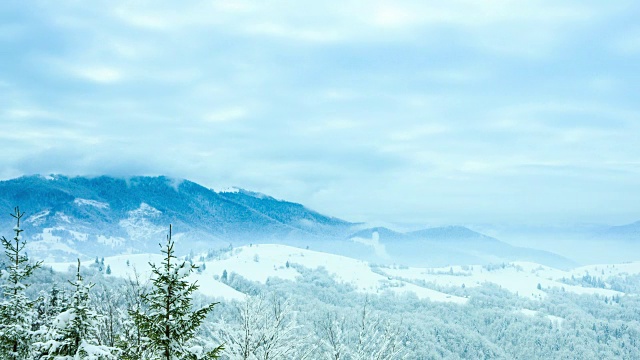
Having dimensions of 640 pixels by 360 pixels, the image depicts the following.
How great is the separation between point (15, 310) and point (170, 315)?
925 centimetres

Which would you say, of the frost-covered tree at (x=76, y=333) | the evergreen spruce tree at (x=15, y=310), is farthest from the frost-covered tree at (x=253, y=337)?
the evergreen spruce tree at (x=15, y=310)

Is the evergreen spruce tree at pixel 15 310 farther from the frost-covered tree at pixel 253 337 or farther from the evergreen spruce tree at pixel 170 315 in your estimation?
the evergreen spruce tree at pixel 170 315

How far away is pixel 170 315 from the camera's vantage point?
11.5 m

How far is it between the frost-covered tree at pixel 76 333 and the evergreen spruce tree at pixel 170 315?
1405mm

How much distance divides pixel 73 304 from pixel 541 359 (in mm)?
215475

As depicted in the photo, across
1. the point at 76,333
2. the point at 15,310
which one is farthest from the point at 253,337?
the point at 15,310

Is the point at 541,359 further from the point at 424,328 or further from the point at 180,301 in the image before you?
the point at 180,301

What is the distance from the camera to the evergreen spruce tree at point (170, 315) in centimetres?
1115

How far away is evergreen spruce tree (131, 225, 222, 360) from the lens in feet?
36.6

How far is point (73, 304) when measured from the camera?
12.1 meters

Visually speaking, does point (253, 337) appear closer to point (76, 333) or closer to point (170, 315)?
point (170, 315)

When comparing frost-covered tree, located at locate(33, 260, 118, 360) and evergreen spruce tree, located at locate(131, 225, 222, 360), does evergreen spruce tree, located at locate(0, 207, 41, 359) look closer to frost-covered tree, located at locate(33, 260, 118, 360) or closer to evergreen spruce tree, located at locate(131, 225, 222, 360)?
frost-covered tree, located at locate(33, 260, 118, 360)

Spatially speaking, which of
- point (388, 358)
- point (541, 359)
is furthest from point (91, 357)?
point (541, 359)

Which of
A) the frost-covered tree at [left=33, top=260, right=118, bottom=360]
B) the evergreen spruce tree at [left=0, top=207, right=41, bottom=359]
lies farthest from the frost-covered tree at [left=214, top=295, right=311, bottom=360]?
the evergreen spruce tree at [left=0, top=207, right=41, bottom=359]
